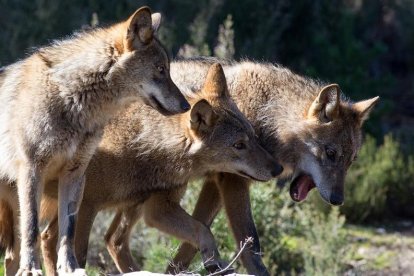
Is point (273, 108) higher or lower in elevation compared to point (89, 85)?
lower

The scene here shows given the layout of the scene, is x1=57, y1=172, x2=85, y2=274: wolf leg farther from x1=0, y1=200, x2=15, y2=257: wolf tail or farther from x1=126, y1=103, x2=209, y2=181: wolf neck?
x1=0, y1=200, x2=15, y2=257: wolf tail

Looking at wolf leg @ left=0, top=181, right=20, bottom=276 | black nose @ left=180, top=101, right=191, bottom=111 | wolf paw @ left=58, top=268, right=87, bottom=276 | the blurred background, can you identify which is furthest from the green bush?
wolf paw @ left=58, top=268, right=87, bottom=276

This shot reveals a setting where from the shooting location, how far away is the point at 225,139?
8.17 m

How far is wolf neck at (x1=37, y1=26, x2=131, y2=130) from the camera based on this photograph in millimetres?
7512

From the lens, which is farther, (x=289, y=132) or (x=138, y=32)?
(x=289, y=132)

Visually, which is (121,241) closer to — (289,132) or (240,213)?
(240,213)

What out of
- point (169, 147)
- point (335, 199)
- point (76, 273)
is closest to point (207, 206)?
point (169, 147)

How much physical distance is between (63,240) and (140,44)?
137 cm

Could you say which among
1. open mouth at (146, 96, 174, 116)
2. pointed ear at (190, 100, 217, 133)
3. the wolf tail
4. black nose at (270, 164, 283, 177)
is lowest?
the wolf tail

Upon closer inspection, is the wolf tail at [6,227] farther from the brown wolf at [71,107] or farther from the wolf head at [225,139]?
the wolf head at [225,139]

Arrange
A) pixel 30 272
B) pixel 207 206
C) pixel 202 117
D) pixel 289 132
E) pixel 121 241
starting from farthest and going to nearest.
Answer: pixel 121 241, pixel 207 206, pixel 289 132, pixel 202 117, pixel 30 272

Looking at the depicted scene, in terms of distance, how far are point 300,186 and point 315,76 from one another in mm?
6246

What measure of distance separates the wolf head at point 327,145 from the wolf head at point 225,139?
433 millimetres

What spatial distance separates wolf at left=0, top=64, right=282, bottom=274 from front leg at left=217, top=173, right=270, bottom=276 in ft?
0.81
